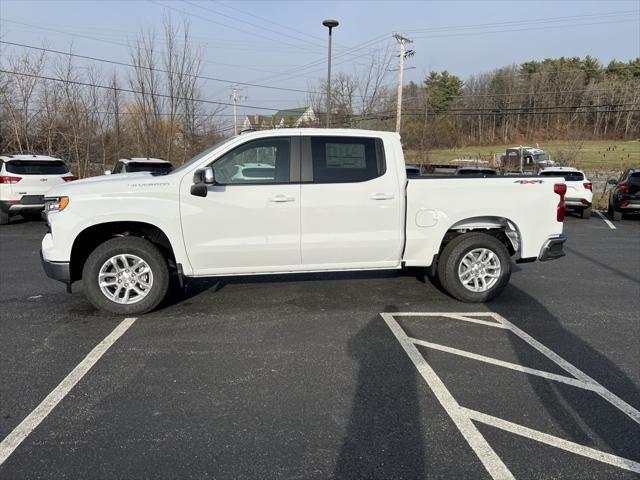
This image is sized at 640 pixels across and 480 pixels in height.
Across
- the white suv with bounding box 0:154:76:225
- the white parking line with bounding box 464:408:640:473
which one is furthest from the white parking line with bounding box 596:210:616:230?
the white suv with bounding box 0:154:76:225

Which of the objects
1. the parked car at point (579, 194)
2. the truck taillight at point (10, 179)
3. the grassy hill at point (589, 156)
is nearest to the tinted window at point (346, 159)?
the truck taillight at point (10, 179)

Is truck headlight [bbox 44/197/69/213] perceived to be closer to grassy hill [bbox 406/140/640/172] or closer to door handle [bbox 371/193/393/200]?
door handle [bbox 371/193/393/200]

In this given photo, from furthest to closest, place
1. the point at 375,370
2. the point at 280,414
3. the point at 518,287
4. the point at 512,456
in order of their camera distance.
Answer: the point at 518,287
the point at 375,370
the point at 280,414
the point at 512,456

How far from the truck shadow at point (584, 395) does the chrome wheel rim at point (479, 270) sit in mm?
625

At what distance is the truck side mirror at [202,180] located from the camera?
4.57 meters

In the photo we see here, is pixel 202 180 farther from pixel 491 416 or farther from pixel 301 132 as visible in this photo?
pixel 491 416

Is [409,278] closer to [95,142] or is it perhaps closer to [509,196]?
[509,196]

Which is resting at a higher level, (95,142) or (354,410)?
(95,142)

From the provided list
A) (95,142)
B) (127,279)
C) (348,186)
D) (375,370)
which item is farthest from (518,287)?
(95,142)

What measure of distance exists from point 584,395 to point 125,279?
173 inches

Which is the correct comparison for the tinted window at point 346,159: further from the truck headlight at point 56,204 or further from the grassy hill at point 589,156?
the grassy hill at point 589,156

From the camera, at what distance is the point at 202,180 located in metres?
4.68

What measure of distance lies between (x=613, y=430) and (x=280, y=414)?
215cm

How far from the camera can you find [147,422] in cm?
307
